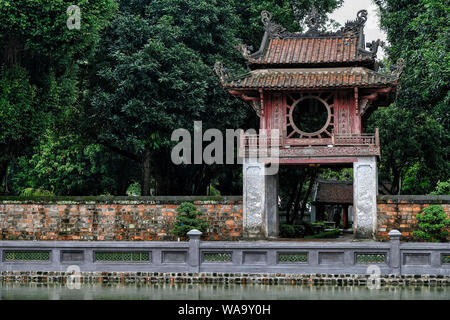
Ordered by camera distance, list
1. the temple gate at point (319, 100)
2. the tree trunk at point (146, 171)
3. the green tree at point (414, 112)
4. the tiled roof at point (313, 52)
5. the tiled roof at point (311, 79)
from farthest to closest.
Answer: the tree trunk at point (146, 171)
the green tree at point (414, 112)
the tiled roof at point (313, 52)
the temple gate at point (319, 100)
the tiled roof at point (311, 79)

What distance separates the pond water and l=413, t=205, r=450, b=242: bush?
637 cm

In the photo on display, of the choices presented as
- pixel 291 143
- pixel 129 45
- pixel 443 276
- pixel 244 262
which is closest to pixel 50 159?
pixel 129 45

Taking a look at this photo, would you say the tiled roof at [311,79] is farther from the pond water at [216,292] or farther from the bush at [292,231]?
the pond water at [216,292]

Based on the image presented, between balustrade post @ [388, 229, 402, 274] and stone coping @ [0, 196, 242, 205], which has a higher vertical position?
stone coping @ [0, 196, 242, 205]

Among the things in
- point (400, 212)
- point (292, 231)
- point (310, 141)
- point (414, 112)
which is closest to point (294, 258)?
point (310, 141)

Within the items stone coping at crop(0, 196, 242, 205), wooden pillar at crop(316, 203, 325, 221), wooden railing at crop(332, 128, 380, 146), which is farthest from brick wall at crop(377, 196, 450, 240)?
wooden pillar at crop(316, 203, 325, 221)

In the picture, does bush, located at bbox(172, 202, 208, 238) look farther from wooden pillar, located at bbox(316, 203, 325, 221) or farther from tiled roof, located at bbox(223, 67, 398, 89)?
wooden pillar, located at bbox(316, 203, 325, 221)

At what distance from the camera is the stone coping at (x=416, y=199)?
80.6 ft

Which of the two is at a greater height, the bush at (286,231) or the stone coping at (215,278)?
the bush at (286,231)

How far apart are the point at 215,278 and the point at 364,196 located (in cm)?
834

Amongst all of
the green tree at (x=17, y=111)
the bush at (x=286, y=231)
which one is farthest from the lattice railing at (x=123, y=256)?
the bush at (x=286, y=231)

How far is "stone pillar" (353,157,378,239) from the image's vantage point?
24.6 meters

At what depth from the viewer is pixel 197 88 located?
1179 inches

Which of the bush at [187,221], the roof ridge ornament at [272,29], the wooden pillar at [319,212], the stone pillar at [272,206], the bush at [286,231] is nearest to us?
the bush at [187,221]
